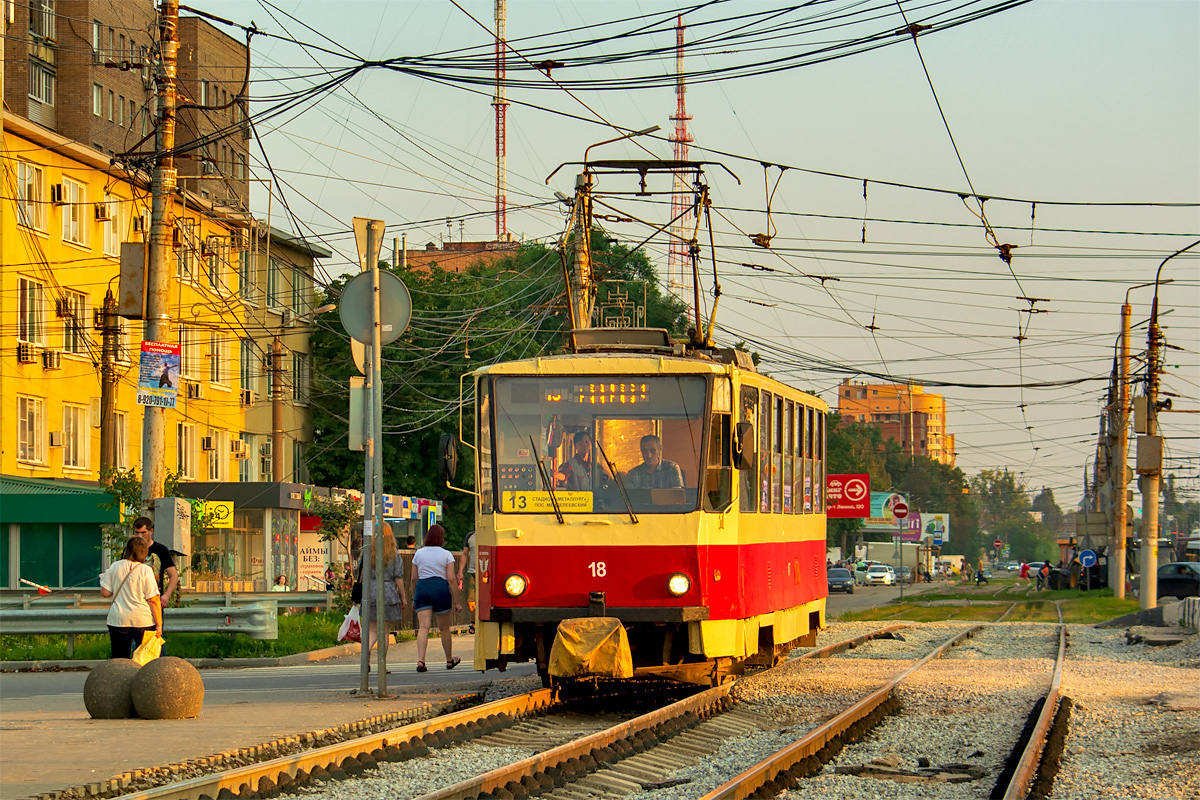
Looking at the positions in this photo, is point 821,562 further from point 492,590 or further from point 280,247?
point 280,247

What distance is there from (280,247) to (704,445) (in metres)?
42.7

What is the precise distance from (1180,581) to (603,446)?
3738 centimetres

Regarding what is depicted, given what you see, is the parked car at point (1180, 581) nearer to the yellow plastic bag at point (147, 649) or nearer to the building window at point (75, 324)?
the building window at point (75, 324)

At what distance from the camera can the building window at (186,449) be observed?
47000 mm

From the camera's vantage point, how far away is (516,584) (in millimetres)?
12477

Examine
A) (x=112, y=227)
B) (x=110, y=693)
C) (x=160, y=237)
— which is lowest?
(x=110, y=693)

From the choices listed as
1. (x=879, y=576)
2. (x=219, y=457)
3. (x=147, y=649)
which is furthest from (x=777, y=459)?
(x=879, y=576)

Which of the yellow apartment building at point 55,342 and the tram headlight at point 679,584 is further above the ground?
the yellow apartment building at point 55,342

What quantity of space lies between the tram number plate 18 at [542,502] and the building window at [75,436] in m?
30.9

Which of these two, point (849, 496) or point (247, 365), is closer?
point (849, 496)

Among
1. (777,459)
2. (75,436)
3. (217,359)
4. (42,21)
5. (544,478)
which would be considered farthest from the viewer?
(42,21)

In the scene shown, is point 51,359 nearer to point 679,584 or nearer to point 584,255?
point 584,255

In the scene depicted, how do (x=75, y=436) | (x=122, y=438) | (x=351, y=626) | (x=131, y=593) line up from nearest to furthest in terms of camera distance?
(x=131, y=593) → (x=351, y=626) → (x=75, y=436) → (x=122, y=438)

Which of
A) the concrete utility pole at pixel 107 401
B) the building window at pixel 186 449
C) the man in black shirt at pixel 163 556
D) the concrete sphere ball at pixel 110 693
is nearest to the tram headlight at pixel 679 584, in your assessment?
the concrete sphere ball at pixel 110 693
